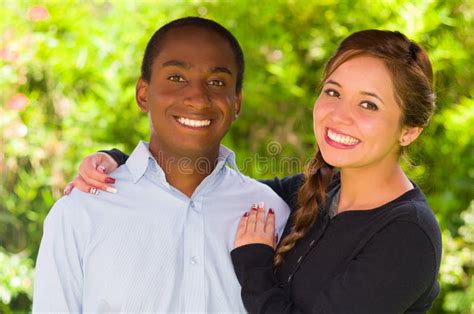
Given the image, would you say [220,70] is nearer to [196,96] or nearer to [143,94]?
[196,96]

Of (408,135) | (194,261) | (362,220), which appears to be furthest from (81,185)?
(408,135)

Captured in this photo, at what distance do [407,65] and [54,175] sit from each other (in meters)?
3.05

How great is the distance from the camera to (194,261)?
7.14ft

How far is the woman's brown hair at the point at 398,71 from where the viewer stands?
6.84 ft

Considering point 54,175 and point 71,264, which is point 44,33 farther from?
point 71,264

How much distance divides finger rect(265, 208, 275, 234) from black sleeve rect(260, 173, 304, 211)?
21 centimetres

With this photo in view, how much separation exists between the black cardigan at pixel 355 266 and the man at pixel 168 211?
133 mm

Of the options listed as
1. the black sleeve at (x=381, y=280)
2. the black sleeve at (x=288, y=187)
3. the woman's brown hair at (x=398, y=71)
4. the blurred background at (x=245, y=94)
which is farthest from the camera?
the blurred background at (x=245, y=94)

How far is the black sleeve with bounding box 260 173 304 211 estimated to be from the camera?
259cm

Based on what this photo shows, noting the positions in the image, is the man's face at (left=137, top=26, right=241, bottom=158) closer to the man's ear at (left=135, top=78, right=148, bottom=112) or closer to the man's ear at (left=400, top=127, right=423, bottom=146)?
the man's ear at (left=135, top=78, right=148, bottom=112)

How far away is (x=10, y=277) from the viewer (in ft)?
13.6

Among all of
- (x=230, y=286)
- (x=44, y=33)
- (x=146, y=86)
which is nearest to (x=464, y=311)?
(x=230, y=286)

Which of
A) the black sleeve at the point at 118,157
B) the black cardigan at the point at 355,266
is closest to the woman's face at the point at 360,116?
the black cardigan at the point at 355,266

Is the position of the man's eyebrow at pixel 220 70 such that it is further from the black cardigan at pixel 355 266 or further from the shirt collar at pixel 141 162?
the black cardigan at pixel 355 266
